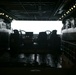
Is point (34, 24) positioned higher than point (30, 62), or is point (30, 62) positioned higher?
point (34, 24)

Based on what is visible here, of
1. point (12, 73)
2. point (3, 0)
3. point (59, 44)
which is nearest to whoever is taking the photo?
point (12, 73)

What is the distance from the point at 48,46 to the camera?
11508 millimetres

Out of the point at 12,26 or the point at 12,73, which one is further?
the point at 12,26

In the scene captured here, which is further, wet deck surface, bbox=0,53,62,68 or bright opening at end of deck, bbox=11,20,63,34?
bright opening at end of deck, bbox=11,20,63,34

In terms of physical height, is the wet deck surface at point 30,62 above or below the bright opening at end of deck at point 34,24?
A: below

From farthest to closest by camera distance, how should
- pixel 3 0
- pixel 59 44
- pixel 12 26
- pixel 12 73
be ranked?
pixel 12 26, pixel 59 44, pixel 3 0, pixel 12 73

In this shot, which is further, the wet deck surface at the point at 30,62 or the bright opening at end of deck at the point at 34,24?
the bright opening at end of deck at the point at 34,24

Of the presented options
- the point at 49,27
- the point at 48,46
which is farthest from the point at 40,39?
the point at 49,27

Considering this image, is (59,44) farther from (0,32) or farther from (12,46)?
(0,32)

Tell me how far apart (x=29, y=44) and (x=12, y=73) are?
7250mm

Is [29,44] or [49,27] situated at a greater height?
[49,27]

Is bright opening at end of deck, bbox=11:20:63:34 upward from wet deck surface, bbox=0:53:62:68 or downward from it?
upward

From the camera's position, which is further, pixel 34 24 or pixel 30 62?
pixel 34 24

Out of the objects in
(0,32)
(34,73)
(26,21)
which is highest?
(26,21)
